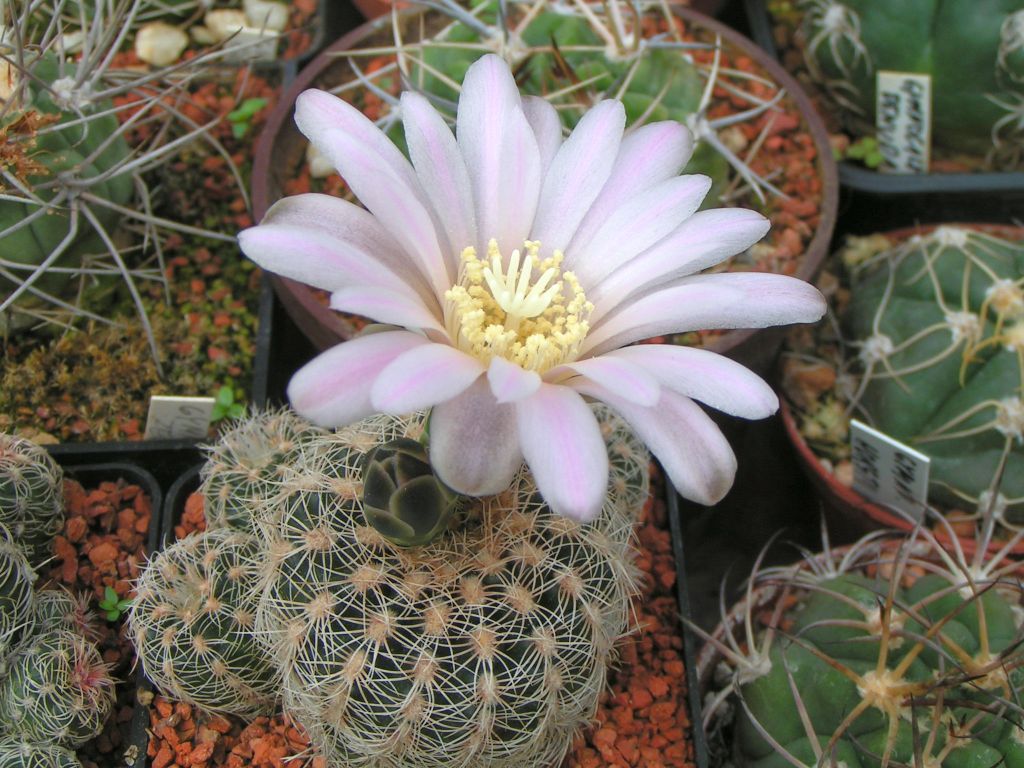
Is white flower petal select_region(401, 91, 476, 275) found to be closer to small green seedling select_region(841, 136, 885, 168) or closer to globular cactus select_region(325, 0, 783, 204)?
globular cactus select_region(325, 0, 783, 204)

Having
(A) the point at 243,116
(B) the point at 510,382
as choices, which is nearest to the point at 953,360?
(B) the point at 510,382

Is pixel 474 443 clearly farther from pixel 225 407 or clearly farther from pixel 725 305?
pixel 225 407

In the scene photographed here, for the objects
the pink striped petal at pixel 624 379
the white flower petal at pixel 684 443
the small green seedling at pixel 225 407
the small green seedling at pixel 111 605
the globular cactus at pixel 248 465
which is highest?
the pink striped petal at pixel 624 379

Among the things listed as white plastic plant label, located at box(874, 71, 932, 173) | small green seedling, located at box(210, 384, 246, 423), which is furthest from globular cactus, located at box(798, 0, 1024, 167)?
small green seedling, located at box(210, 384, 246, 423)

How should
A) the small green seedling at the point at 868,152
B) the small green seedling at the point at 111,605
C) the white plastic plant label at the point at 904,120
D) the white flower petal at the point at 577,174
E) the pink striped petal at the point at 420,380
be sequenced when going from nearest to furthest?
the pink striped petal at the point at 420,380
the white flower petal at the point at 577,174
the small green seedling at the point at 111,605
the white plastic plant label at the point at 904,120
the small green seedling at the point at 868,152

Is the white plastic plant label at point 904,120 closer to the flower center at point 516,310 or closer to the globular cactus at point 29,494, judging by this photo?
the flower center at point 516,310

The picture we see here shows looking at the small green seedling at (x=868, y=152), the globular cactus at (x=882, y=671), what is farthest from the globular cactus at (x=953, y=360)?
the small green seedling at (x=868, y=152)

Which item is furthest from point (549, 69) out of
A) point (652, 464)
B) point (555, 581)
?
point (555, 581)
